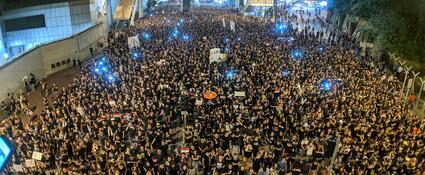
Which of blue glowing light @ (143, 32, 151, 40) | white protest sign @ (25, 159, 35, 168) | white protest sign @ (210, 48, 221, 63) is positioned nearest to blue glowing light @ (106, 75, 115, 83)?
white protest sign @ (210, 48, 221, 63)

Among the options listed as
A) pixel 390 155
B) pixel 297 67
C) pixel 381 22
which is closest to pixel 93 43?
pixel 297 67

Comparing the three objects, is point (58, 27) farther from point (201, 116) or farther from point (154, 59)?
point (201, 116)

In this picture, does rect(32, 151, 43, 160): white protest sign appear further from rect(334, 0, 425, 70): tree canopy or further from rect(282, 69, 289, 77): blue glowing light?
rect(334, 0, 425, 70): tree canopy

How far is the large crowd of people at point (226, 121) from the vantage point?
12453mm

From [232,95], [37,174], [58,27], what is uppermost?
[58,27]

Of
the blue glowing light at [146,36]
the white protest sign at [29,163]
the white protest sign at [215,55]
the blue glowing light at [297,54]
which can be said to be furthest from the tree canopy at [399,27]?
the white protest sign at [29,163]

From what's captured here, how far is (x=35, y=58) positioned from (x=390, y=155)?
75.5ft

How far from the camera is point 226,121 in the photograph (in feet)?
49.2

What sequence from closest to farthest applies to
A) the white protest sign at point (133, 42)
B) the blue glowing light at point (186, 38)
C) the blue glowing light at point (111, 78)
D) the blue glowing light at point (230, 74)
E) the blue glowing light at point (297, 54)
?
Answer: the blue glowing light at point (111, 78)
the blue glowing light at point (230, 74)
the blue glowing light at point (297, 54)
the white protest sign at point (133, 42)
the blue glowing light at point (186, 38)

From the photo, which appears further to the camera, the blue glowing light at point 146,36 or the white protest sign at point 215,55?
the blue glowing light at point 146,36

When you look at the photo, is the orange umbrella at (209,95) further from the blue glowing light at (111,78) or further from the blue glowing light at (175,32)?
the blue glowing light at (175,32)

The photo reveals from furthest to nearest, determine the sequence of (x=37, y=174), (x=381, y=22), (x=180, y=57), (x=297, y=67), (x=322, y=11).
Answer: (x=322, y=11), (x=381, y=22), (x=180, y=57), (x=297, y=67), (x=37, y=174)

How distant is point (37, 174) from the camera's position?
11867mm

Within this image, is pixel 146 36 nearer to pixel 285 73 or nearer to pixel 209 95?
pixel 285 73
